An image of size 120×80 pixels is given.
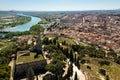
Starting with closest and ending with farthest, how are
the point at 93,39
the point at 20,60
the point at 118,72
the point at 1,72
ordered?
1. the point at 1,72
2. the point at 20,60
3. the point at 118,72
4. the point at 93,39

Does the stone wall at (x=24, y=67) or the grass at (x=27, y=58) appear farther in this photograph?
the grass at (x=27, y=58)

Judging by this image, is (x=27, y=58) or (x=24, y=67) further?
(x=27, y=58)

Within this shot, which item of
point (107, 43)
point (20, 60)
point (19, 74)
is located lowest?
point (107, 43)

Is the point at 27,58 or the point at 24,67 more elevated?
the point at 27,58

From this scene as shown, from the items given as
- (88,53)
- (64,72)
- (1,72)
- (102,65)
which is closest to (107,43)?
(88,53)

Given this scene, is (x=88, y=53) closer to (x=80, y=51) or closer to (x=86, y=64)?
(x=80, y=51)

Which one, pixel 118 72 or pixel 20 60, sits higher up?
pixel 20 60

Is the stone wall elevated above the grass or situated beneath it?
situated beneath

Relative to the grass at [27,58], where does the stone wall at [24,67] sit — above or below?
below

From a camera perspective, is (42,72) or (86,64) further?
(86,64)

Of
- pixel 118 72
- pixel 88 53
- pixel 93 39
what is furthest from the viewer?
pixel 93 39

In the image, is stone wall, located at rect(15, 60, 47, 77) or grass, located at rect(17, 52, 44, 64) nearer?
stone wall, located at rect(15, 60, 47, 77)
